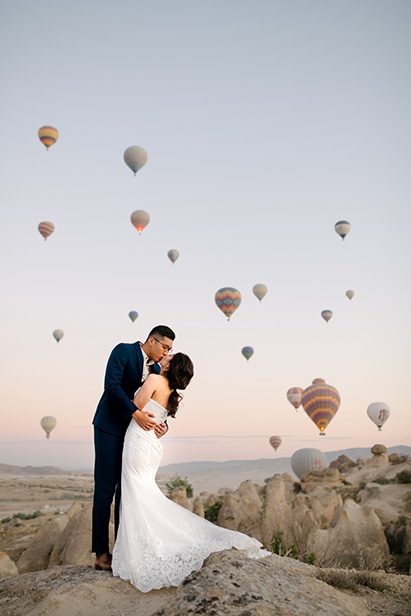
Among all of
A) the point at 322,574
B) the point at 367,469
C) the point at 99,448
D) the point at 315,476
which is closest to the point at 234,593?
the point at 322,574

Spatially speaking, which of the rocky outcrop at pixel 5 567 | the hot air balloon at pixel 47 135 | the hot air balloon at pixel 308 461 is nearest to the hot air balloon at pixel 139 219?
the hot air balloon at pixel 47 135

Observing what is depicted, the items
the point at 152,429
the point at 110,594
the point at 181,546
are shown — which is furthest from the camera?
the point at 152,429

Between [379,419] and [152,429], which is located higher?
[379,419]

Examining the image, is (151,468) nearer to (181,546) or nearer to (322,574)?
(181,546)

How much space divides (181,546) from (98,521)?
0.97 m

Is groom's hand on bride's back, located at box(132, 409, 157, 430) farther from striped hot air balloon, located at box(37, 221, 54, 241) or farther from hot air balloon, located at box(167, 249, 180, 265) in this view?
hot air balloon, located at box(167, 249, 180, 265)

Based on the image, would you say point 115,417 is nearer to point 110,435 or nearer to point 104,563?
point 110,435

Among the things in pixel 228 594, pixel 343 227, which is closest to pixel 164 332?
pixel 228 594

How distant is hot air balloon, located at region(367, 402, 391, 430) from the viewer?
52.5 meters

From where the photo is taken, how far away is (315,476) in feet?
120

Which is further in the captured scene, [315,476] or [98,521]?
[315,476]

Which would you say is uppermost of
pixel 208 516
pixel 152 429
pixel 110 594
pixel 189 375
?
pixel 189 375

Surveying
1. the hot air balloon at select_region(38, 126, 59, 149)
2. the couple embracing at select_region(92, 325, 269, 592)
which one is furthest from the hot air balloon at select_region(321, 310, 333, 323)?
the couple embracing at select_region(92, 325, 269, 592)

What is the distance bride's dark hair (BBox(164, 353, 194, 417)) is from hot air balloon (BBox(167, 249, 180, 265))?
42937 millimetres
